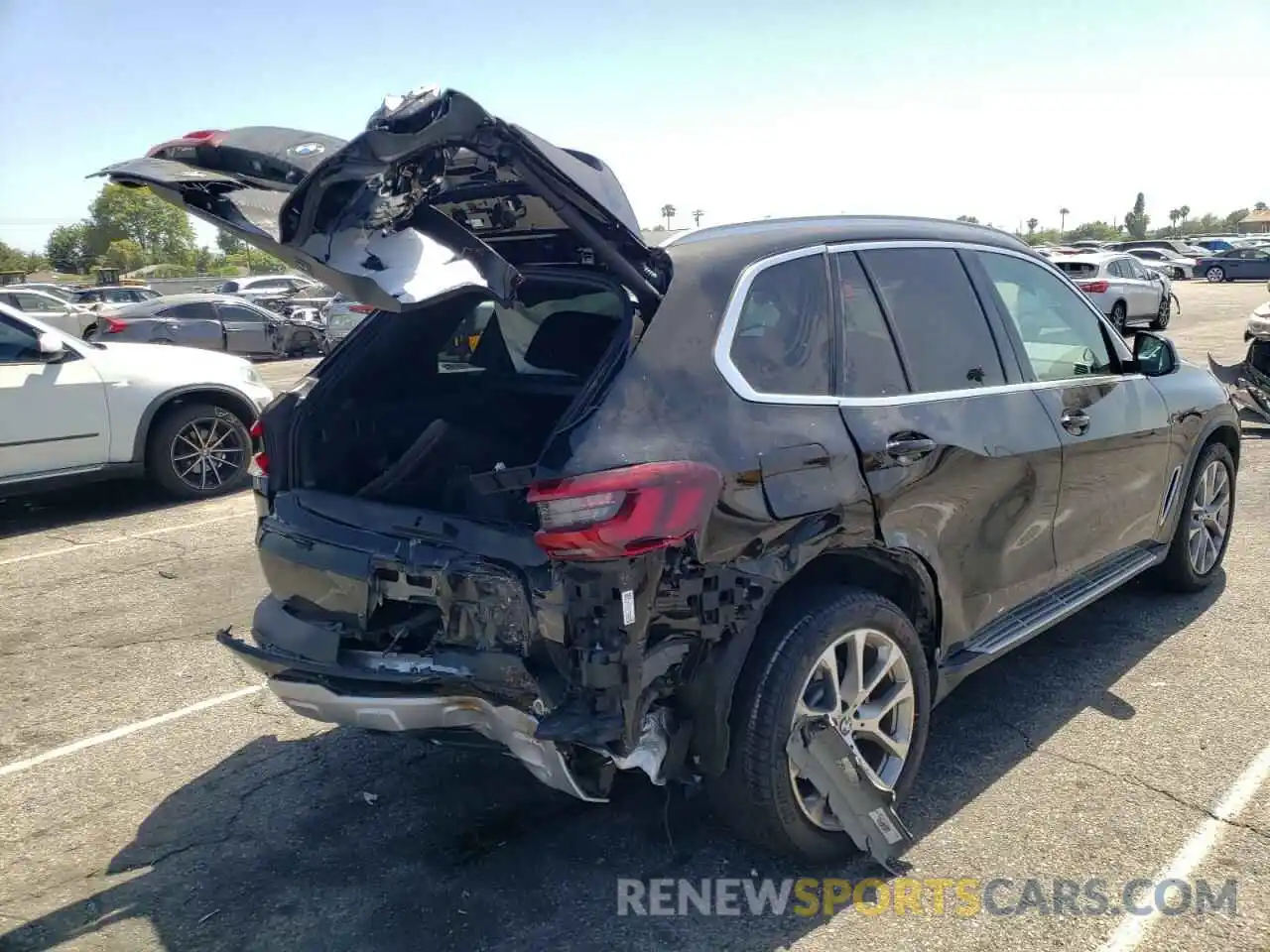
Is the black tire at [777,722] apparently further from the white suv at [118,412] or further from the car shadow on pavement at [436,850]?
the white suv at [118,412]

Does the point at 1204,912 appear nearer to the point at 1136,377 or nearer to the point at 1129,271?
the point at 1136,377

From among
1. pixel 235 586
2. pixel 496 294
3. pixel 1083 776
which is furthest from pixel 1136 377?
pixel 235 586

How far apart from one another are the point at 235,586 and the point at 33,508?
3344 mm

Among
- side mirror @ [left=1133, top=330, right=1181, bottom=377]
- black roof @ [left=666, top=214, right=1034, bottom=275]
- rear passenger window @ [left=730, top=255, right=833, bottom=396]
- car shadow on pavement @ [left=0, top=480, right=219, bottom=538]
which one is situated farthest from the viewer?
car shadow on pavement @ [left=0, top=480, right=219, bottom=538]

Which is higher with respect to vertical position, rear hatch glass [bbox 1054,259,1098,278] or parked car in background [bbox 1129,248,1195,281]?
parked car in background [bbox 1129,248,1195,281]

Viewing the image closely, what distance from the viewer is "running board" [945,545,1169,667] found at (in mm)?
3543

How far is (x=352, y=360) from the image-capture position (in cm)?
383

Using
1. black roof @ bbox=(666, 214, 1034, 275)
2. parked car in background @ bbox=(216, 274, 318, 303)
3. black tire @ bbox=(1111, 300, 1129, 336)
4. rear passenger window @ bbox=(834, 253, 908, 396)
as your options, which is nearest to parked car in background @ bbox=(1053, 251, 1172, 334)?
black tire @ bbox=(1111, 300, 1129, 336)

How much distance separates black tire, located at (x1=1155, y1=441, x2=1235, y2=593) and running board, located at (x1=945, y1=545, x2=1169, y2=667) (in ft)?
0.85

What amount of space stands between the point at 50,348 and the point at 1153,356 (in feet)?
23.5

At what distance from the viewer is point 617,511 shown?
8.12 ft

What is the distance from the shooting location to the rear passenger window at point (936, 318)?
11.1ft

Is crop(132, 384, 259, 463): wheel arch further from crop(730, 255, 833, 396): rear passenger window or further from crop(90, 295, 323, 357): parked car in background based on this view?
crop(90, 295, 323, 357): parked car in background

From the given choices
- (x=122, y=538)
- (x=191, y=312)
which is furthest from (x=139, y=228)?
(x=122, y=538)
